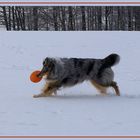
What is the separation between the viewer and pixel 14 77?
10273mm

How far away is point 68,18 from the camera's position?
25891 mm

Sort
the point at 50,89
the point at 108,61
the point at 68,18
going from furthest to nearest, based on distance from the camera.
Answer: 1. the point at 68,18
2. the point at 108,61
3. the point at 50,89

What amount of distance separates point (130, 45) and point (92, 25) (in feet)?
38.2

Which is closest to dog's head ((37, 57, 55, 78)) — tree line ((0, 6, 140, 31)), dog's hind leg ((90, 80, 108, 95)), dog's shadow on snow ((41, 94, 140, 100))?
dog's shadow on snow ((41, 94, 140, 100))

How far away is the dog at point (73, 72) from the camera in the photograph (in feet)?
26.5

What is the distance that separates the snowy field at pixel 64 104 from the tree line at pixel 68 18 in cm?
1004

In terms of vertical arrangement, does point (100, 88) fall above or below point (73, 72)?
below

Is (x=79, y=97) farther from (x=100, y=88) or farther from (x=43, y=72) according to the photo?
(x=43, y=72)

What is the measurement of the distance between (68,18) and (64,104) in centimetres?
1902

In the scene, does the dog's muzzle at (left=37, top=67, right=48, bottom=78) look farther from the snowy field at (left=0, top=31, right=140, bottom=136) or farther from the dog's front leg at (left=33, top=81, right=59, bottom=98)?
the snowy field at (left=0, top=31, right=140, bottom=136)

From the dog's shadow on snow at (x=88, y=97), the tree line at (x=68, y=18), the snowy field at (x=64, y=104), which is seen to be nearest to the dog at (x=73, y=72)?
the dog's shadow on snow at (x=88, y=97)

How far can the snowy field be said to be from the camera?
595 cm

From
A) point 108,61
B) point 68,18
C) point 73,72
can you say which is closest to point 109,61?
point 108,61

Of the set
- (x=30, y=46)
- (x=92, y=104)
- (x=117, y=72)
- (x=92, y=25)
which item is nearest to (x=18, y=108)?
(x=92, y=104)
